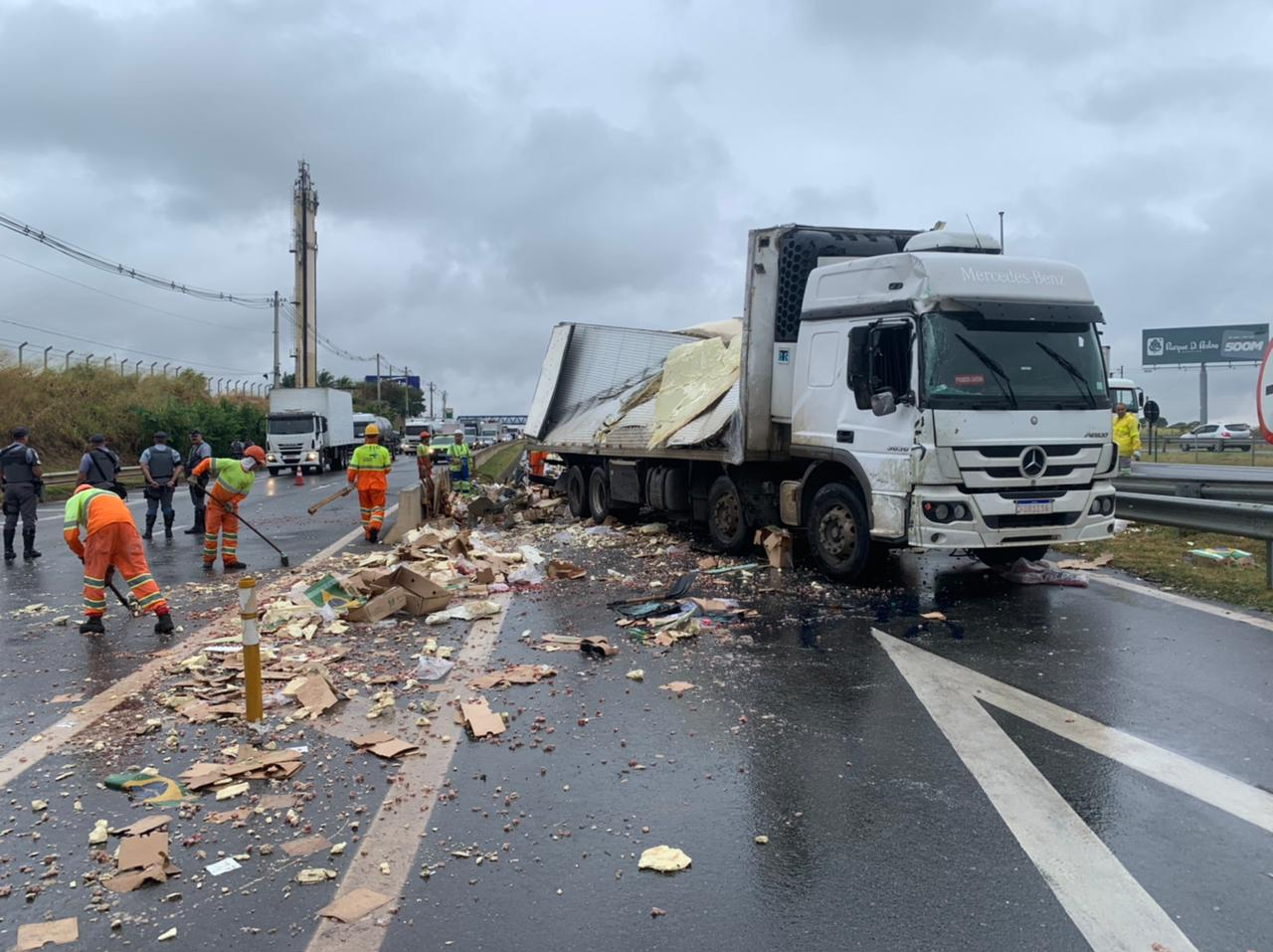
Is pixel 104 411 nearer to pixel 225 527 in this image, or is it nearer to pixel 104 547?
pixel 225 527

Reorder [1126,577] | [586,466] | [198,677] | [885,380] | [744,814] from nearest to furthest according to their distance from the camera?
[744,814] < [198,677] < [885,380] < [1126,577] < [586,466]

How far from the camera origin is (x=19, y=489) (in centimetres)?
1234

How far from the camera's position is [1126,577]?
9.52 meters

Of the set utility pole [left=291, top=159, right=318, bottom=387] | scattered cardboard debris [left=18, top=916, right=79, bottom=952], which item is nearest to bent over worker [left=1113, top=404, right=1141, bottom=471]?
scattered cardboard debris [left=18, top=916, right=79, bottom=952]

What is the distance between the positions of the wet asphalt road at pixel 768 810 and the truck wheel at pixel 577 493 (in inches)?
350

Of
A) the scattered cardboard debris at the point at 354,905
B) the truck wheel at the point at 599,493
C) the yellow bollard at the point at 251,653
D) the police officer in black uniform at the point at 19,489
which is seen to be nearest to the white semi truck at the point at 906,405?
the truck wheel at the point at 599,493

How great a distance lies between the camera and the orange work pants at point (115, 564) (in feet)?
24.2

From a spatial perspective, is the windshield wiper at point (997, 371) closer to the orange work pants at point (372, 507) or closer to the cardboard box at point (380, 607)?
the cardboard box at point (380, 607)

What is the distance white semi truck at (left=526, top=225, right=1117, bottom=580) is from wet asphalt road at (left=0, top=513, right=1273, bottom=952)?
58.6 inches

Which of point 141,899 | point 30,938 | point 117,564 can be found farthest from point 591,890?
point 117,564

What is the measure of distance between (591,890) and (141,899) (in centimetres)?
161

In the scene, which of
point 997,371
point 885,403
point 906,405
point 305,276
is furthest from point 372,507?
point 305,276

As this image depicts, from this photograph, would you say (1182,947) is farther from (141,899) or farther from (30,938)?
(30,938)

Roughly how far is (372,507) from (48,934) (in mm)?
10337
